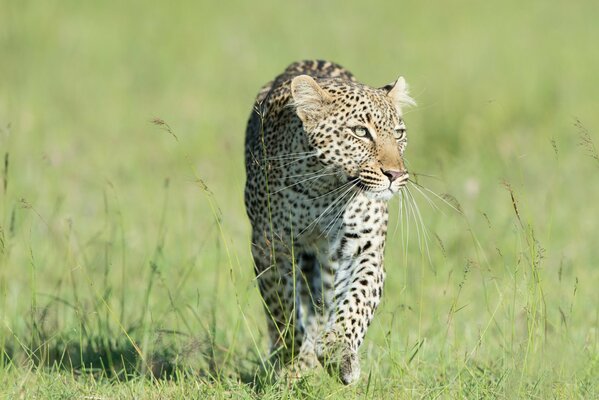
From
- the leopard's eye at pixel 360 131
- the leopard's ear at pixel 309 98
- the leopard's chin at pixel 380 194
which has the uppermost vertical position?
the leopard's ear at pixel 309 98

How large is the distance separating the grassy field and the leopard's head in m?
0.45

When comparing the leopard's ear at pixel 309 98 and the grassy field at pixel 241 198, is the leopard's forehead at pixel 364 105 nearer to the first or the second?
the leopard's ear at pixel 309 98

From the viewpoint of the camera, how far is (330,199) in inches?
259

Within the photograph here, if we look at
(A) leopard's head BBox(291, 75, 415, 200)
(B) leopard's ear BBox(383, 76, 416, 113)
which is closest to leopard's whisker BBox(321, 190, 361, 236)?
(A) leopard's head BBox(291, 75, 415, 200)

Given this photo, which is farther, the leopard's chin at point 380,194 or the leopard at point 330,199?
the leopard at point 330,199

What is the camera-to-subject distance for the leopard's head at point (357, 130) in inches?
240

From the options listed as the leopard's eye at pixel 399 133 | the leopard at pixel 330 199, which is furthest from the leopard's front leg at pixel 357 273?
the leopard's eye at pixel 399 133

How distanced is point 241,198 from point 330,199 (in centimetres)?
477

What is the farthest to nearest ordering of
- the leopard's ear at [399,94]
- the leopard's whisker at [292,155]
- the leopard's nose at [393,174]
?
1. the leopard's ear at [399,94]
2. the leopard's whisker at [292,155]
3. the leopard's nose at [393,174]

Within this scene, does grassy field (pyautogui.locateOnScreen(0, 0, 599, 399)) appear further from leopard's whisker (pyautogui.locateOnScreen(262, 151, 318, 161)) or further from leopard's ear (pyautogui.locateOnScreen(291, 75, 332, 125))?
leopard's ear (pyautogui.locateOnScreen(291, 75, 332, 125))

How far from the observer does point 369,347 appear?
284 inches

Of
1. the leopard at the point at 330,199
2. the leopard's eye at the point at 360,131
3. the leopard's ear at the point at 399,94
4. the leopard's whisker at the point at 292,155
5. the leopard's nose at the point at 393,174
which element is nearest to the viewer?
the leopard's nose at the point at 393,174

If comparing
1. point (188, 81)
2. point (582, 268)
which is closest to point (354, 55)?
point (188, 81)

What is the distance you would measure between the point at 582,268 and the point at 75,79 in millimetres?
7975
